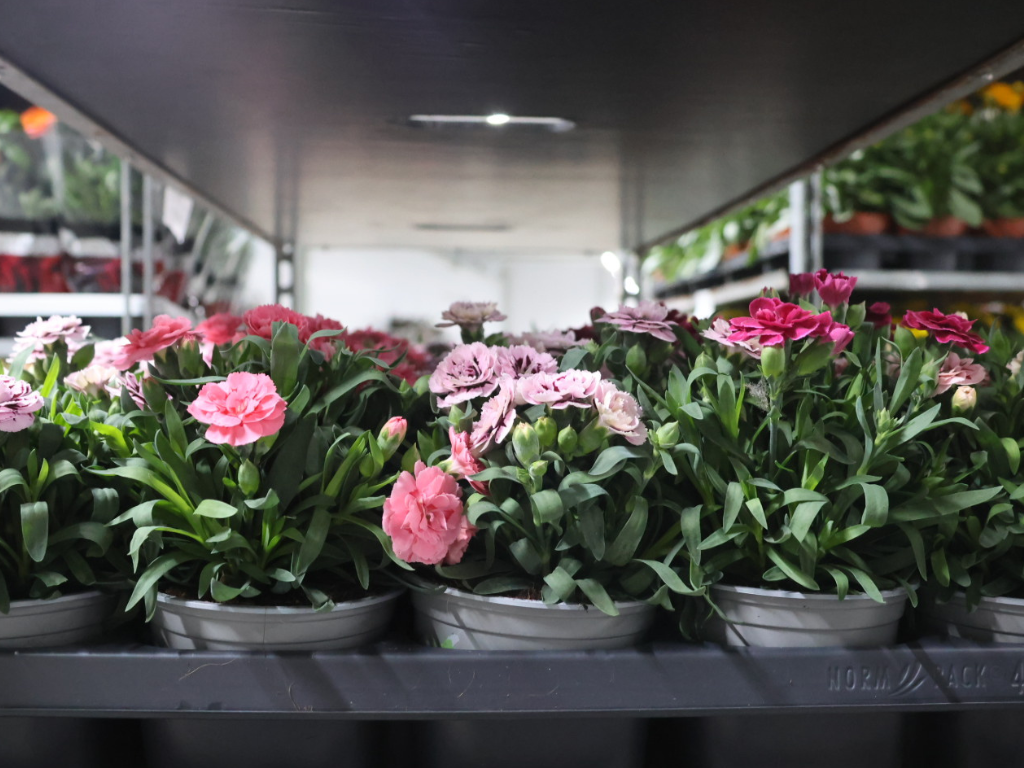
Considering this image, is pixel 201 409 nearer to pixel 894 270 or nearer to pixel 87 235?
pixel 87 235

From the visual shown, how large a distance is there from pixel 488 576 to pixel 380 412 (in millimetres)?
215

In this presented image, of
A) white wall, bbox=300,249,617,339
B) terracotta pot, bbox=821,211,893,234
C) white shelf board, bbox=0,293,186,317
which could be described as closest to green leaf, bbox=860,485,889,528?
white shelf board, bbox=0,293,186,317

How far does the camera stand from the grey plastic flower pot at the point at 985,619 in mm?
691

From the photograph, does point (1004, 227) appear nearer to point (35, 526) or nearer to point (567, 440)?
point (567, 440)

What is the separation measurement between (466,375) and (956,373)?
0.46 m

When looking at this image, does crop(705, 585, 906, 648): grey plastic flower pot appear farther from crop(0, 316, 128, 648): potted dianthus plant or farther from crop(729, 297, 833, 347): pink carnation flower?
crop(0, 316, 128, 648): potted dianthus plant

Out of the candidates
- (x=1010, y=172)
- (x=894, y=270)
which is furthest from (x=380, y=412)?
→ (x=1010, y=172)

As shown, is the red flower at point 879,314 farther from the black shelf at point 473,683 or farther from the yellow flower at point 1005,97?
the yellow flower at point 1005,97

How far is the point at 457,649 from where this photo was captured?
66 centimetres

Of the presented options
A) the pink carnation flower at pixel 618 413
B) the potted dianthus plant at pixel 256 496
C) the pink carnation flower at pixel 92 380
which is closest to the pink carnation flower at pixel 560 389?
the pink carnation flower at pixel 618 413

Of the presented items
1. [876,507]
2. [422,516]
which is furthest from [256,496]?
[876,507]

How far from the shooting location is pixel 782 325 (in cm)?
64

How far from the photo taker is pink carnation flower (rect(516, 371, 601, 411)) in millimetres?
625

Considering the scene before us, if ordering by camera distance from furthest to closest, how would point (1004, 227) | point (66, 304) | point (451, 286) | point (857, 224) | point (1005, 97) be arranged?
point (451, 286)
point (1005, 97)
point (1004, 227)
point (857, 224)
point (66, 304)
